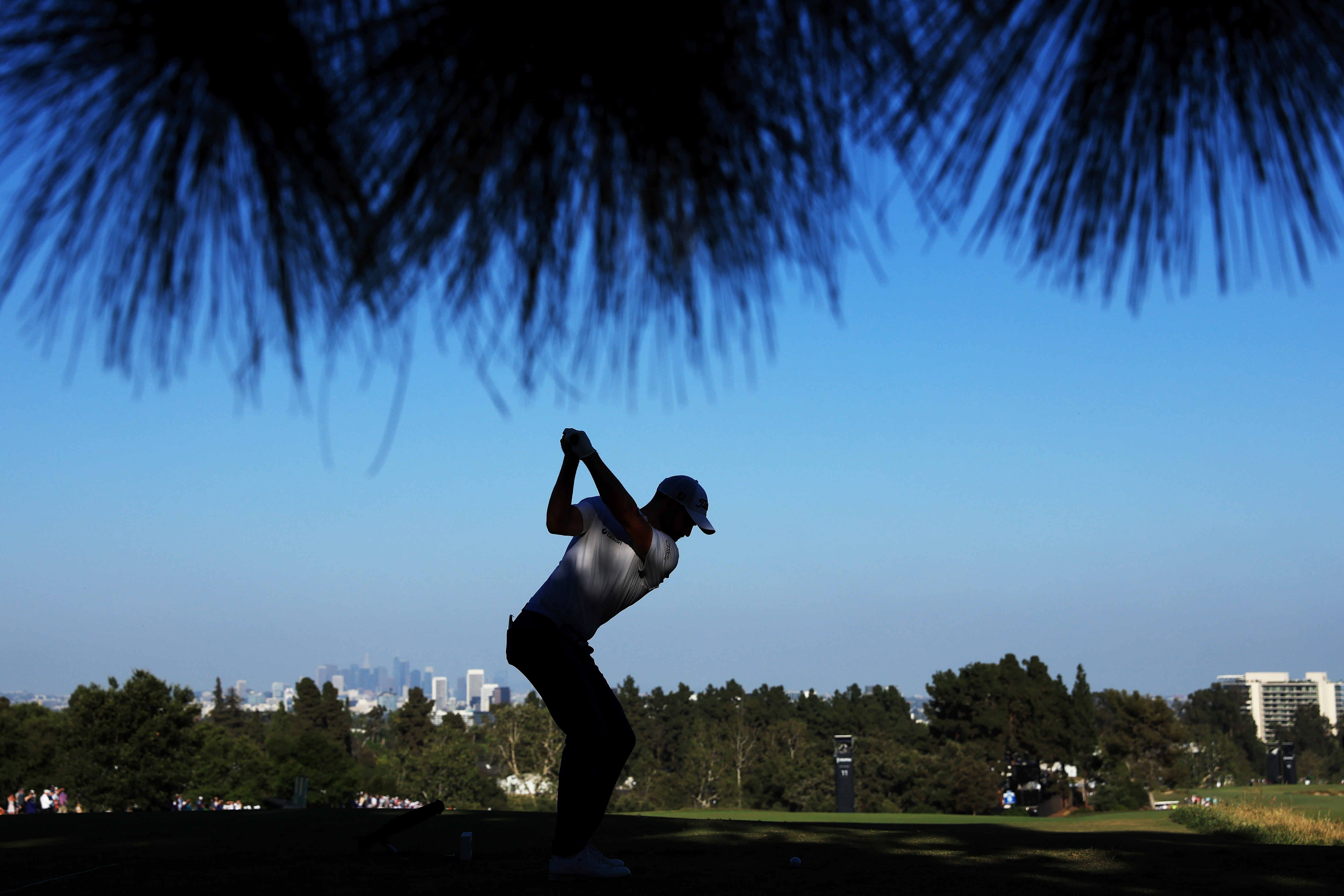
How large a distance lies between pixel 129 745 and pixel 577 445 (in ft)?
141

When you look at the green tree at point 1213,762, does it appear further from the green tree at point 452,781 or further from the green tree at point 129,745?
the green tree at point 129,745

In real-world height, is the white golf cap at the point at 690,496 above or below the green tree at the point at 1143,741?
above

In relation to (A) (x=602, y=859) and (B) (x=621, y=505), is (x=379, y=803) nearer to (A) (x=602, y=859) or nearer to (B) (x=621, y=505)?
(A) (x=602, y=859)

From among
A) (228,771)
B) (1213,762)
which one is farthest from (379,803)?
(1213,762)

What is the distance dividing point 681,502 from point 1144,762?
2325 inches

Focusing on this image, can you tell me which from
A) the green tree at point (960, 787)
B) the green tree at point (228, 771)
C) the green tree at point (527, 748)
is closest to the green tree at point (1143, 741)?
the green tree at point (960, 787)

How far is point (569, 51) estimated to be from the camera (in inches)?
62.6

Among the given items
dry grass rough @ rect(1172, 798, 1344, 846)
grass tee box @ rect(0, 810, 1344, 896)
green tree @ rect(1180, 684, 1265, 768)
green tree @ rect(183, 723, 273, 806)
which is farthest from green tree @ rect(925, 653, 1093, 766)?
green tree @ rect(1180, 684, 1265, 768)

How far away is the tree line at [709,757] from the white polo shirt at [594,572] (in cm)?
2842

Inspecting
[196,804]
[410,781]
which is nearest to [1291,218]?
[196,804]

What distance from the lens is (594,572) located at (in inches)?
166

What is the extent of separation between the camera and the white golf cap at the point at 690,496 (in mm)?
4285

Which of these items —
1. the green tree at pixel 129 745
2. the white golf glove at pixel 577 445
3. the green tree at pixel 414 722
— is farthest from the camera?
the green tree at pixel 414 722

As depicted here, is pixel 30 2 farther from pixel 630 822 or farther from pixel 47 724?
pixel 47 724
